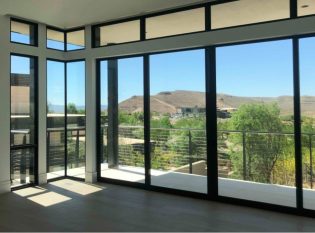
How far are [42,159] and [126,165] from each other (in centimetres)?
159

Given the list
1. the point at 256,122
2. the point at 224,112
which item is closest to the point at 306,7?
the point at 256,122

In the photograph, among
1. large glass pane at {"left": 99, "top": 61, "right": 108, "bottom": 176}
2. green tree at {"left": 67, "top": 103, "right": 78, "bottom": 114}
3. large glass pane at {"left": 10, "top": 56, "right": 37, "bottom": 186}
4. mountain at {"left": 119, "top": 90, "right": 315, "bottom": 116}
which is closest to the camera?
mountain at {"left": 119, "top": 90, "right": 315, "bottom": 116}

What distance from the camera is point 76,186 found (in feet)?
18.5

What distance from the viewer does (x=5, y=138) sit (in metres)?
5.21

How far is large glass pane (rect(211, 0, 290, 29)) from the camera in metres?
4.17

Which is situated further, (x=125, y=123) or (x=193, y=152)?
(x=125, y=123)

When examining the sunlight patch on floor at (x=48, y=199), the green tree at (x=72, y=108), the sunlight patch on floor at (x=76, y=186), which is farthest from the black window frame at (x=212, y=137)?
the sunlight patch on floor at (x=48, y=199)

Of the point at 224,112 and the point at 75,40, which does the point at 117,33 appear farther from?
the point at 224,112

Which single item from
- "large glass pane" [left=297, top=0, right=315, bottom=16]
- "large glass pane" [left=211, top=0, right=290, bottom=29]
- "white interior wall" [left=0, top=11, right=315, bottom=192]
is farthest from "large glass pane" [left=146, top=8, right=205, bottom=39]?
"large glass pane" [left=297, top=0, right=315, bottom=16]

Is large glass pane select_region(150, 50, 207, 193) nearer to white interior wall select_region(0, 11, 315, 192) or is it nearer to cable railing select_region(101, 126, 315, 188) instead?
cable railing select_region(101, 126, 315, 188)

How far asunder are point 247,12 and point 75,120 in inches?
149

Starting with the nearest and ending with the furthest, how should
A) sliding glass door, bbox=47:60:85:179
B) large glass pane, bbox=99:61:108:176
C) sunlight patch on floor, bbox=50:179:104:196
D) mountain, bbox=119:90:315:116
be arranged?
mountain, bbox=119:90:315:116, sunlight patch on floor, bbox=50:179:104:196, large glass pane, bbox=99:61:108:176, sliding glass door, bbox=47:60:85:179

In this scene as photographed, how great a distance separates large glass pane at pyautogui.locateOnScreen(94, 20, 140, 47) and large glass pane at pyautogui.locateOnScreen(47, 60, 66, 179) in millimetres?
1024

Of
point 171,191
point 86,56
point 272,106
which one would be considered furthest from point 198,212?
point 86,56
